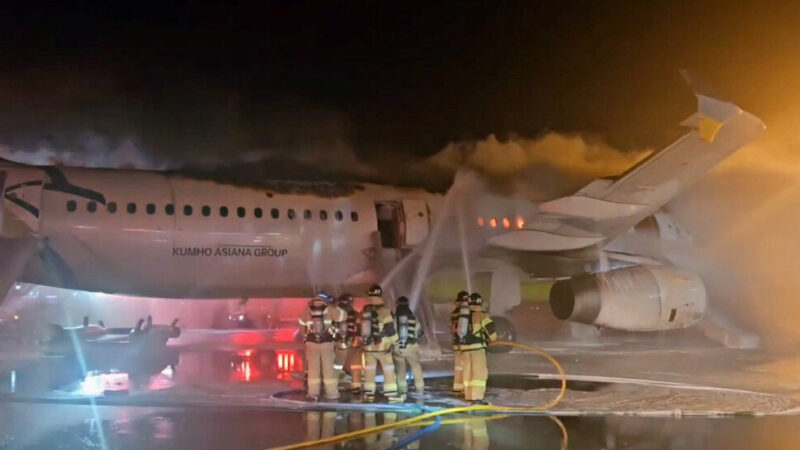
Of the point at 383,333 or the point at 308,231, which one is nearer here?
the point at 383,333

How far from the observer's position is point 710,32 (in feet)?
61.7

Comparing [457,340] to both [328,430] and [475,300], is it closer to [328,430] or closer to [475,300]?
[475,300]

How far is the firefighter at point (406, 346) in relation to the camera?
10844 mm

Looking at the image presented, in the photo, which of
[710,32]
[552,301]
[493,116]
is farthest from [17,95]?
[710,32]

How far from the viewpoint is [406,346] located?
10.9 metres

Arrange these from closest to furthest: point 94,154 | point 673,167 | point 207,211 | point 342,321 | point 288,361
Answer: point 342,321 < point 673,167 < point 207,211 < point 288,361 < point 94,154

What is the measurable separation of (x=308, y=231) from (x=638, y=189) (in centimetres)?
655

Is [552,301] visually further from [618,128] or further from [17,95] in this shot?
[17,95]

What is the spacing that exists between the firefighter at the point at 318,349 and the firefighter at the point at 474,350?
1.87 meters

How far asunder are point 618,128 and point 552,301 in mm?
8049

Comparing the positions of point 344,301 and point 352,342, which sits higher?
point 344,301

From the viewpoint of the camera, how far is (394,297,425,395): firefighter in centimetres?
1084

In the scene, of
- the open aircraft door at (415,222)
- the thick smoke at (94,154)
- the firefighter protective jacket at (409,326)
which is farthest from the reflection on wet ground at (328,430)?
the thick smoke at (94,154)

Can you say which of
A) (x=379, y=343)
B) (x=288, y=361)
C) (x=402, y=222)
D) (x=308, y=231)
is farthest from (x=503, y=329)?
(x=379, y=343)
